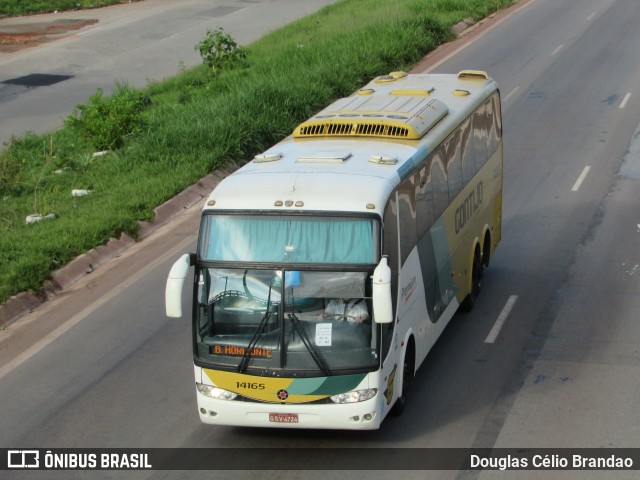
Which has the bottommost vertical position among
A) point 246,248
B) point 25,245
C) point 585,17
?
point 585,17

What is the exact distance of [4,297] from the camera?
15.8 meters

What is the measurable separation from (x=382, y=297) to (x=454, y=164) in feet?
14.6

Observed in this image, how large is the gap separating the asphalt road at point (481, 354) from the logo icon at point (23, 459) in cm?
20

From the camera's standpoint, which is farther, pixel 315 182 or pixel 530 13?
pixel 530 13

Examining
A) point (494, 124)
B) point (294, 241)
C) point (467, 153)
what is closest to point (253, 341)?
point (294, 241)

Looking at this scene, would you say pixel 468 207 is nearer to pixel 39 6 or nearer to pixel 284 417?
pixel 284 417

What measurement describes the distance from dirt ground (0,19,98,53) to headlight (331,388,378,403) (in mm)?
31444

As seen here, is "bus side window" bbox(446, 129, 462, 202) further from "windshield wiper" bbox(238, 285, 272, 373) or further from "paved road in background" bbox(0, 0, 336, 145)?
"paved road in background" bbox(0, 0, 336, 145)

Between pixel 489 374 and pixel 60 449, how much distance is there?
4.91m

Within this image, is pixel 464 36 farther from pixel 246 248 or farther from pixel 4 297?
pixel 246 248

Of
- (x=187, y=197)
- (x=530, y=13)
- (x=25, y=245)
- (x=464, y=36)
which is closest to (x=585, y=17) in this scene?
(x=530, y=13)

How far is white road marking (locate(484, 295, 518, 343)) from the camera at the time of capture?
46.7 feet

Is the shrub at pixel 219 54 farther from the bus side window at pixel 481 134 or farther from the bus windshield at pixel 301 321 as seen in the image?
the bus windshield at pixel 301 321

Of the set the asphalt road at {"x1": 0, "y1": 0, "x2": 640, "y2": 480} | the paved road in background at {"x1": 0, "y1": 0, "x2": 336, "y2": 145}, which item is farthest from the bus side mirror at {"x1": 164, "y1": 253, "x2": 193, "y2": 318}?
the paved road in background at {"x1": 0, "y1": 0, "x2": 336, "y2": 145}
